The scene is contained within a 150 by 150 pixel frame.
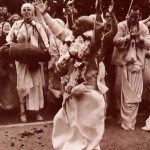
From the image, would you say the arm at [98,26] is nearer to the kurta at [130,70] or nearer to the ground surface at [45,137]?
the ground surface at [45,137]

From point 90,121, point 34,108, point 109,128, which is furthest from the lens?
point 34,108

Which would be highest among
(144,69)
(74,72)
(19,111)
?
(74,72)

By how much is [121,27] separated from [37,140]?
256cm

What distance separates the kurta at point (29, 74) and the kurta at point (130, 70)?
1.35 m

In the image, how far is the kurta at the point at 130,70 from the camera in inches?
415

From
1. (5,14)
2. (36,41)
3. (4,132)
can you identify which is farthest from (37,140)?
(5,14)

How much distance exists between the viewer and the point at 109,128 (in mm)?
10469

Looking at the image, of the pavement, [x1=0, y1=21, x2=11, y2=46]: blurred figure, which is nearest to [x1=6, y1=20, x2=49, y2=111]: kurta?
the pavement

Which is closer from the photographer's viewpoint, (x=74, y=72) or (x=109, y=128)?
(x=74, y=72)

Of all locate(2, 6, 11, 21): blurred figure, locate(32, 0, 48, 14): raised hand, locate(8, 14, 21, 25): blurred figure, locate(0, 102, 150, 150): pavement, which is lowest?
locate(0, 102, 150, 150): pavement

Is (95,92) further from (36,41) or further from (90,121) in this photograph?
(36,41)

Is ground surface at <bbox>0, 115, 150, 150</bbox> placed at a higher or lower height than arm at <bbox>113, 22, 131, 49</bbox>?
lower

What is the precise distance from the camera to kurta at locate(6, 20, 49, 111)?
1091 cm

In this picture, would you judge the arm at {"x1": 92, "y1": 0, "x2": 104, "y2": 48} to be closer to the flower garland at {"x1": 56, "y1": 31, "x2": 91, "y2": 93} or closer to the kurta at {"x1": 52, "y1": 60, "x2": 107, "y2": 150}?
the flower garland at {"x1": 56, "y1": 31, "x2": 91, "y2": 93}
